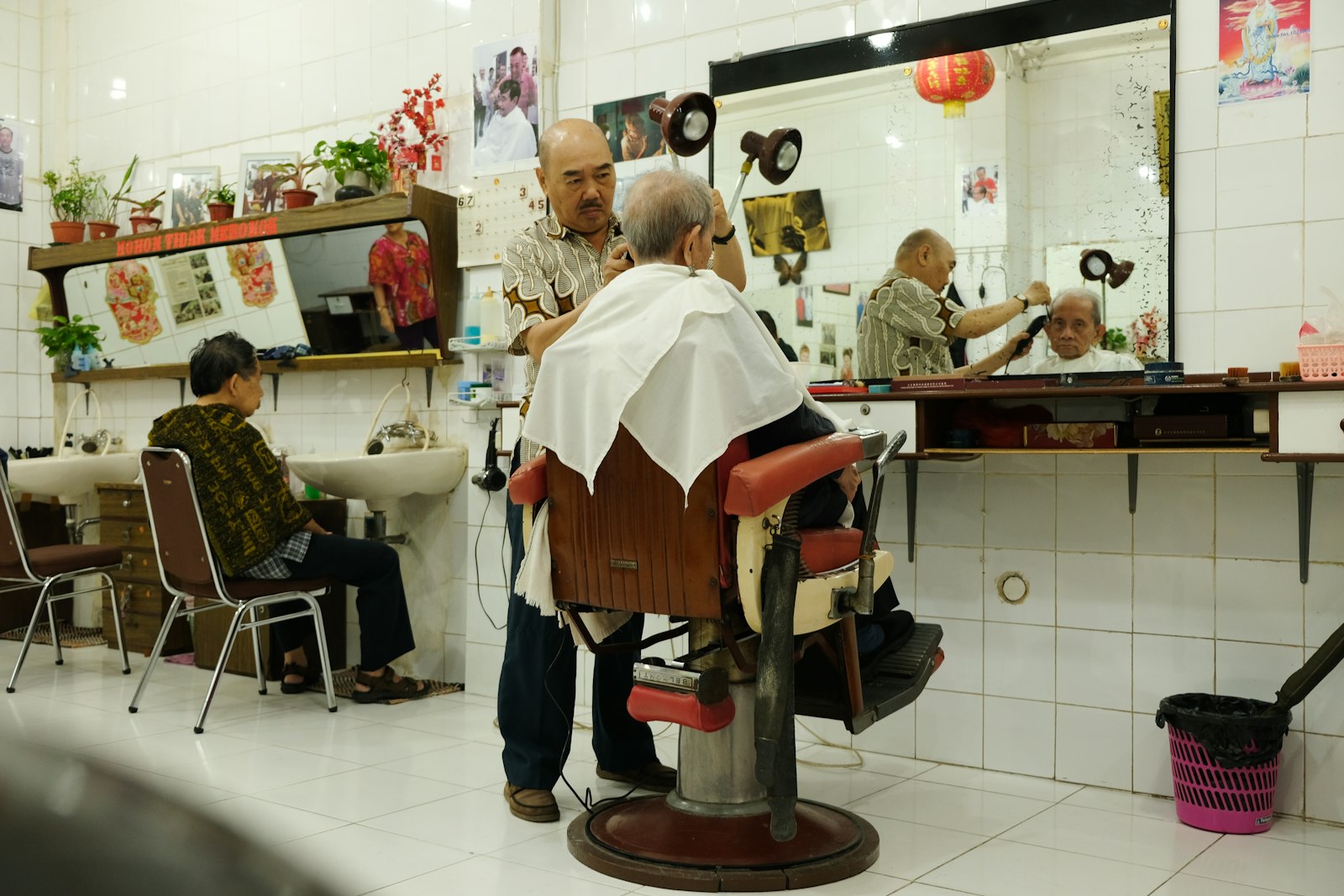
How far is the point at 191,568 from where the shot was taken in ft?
12.4

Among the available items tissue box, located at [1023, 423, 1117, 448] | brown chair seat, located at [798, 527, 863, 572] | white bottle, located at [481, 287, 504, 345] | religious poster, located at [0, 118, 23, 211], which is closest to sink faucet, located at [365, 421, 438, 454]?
white bottle, located at [481, 287, 504, 345]

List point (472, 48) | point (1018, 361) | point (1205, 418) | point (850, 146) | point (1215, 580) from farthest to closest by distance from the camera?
point (472, 48), point (850, 146), point (1018, 361), point (1215, 580), point (1205, 418)

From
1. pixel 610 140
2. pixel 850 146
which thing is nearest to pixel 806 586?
pixel 850 146

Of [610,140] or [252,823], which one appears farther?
[610,140]

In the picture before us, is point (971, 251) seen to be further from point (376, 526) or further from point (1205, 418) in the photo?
point (376, 526)

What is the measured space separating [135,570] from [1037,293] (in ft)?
12.2

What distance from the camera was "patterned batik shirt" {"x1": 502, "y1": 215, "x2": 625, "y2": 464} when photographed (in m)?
2.79

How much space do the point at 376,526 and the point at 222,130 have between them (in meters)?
2.07

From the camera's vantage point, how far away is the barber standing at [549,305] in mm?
2807

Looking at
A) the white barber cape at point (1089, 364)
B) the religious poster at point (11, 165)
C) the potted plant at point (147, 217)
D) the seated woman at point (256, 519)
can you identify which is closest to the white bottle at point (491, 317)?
the seated woman at point (256, 519)

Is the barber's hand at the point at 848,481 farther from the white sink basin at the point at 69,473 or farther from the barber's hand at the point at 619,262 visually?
the white sink basin at the point at 69,473

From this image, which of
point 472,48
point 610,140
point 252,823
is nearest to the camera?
point 252,823

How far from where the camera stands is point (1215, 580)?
2.97 meters

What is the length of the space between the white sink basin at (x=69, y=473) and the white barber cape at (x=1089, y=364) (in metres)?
3.85
